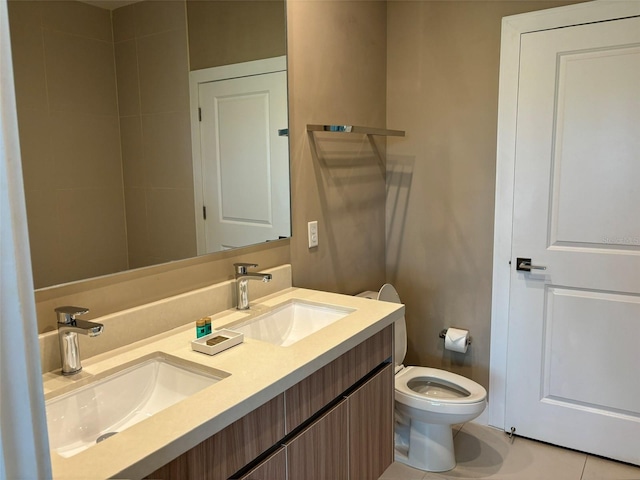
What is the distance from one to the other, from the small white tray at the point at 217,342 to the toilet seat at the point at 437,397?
1.12 metres

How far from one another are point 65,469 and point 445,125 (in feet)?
7.68

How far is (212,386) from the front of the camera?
1.17 metres

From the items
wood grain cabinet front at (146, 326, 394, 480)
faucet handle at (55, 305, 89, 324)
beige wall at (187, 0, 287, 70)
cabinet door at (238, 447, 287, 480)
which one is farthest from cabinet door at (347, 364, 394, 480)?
beige wall at (187, 0, 287, 70)

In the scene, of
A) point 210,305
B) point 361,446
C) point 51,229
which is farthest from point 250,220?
point 361,446

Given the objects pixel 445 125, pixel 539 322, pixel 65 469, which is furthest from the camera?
pixel 445 125

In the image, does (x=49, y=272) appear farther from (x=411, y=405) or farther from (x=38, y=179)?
(x=411, y=405)

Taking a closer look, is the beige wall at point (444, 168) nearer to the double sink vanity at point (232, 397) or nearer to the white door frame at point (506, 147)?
the white door frame at point (506, 147)

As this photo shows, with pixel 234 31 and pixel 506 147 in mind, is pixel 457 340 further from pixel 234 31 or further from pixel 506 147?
pixel 234 31

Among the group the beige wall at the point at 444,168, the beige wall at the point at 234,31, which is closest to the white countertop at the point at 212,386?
the beige wall at the point at 234,31

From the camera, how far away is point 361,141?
8.42 ft

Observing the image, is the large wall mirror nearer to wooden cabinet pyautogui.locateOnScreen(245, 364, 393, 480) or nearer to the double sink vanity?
the double sink vanity

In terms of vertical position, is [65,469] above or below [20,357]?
below

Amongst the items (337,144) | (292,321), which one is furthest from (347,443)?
(337,144)

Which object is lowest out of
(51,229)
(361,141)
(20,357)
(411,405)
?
(411,405)
